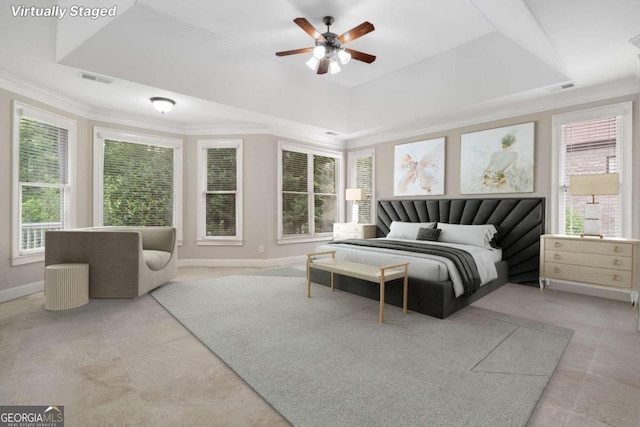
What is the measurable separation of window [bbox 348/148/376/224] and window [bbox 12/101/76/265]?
496cm

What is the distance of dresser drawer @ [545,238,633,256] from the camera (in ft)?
11.2

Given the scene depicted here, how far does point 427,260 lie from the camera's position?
10.6ft

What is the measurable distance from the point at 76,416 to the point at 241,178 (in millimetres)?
4532

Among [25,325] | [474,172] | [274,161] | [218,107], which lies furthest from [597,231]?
[25,325]

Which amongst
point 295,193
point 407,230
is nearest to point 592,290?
point 407,230

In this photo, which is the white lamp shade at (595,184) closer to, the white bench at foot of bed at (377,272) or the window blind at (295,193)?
the white bench at foot of bed at (377,272)

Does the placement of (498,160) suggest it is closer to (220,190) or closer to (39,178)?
(220,190)

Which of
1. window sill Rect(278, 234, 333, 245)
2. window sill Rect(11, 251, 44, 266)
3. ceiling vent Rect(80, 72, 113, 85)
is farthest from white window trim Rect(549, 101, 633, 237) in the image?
window sill Rect(11, 251, 44, 266)

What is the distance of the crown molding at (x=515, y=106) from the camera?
3.84m

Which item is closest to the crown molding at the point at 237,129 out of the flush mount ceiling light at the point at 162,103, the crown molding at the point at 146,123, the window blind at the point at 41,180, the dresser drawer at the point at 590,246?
the crown molding at the point at 146,123

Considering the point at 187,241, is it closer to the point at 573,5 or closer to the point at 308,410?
the point at 308,410

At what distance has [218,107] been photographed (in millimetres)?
4715

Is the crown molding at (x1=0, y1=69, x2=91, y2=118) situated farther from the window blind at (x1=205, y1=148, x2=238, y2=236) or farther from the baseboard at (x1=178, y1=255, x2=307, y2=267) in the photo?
the baseboard at (x1=178, y1=255, x2=307, y2=267)

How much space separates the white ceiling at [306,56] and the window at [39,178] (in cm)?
46
